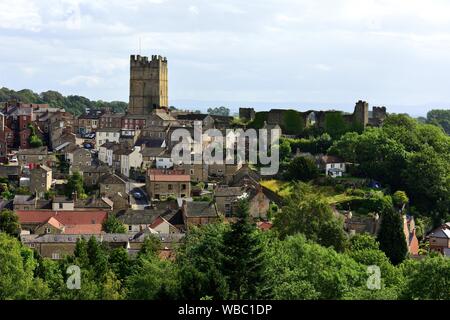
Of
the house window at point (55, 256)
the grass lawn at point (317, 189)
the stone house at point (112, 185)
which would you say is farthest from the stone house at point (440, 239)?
the house window at point (55, 256)

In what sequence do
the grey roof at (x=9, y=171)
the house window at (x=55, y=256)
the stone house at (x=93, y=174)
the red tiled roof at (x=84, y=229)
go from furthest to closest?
1. the grey roof at (x=9, y=171)
2. the stone house at (x=93, y=174)
3. the red tiled roof at (x=84, y=229)
4. the house window at (x=55, y=256)

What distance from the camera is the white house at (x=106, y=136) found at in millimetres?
70500

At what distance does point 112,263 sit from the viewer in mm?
35500

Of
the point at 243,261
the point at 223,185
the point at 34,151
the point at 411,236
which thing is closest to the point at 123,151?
the point at 34,151

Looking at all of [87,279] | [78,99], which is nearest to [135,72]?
[87,279]

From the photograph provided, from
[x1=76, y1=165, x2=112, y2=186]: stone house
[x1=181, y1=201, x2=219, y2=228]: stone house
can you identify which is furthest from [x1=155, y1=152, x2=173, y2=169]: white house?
[x1=181, y1=201, x2=219, y2=228]: stone house

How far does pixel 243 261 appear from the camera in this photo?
25.5m

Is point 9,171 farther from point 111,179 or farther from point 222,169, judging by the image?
point 222,169

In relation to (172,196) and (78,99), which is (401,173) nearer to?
(172,196)

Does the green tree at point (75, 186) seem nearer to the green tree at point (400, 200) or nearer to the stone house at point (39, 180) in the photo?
the stone house at point (39, 180)

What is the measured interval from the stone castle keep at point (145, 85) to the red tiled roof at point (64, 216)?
3409cm

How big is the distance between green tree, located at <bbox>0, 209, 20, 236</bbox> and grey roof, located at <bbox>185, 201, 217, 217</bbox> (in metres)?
8.91
